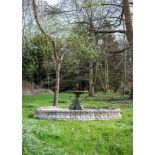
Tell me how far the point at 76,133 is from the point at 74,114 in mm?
193

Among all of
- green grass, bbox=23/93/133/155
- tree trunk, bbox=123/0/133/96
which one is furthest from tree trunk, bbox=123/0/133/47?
green grass, bbox=23/93/133/155

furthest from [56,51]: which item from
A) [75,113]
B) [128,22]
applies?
[128,22]

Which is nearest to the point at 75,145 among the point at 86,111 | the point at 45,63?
the point at 86,111

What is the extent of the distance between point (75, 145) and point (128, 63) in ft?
2.72

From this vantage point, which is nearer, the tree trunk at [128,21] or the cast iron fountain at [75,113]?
the tree trunk at [128,21]

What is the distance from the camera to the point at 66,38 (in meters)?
7.00

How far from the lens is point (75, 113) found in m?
6.98

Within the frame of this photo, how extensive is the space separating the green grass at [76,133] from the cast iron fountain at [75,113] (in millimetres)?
39

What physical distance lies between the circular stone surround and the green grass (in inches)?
1.6

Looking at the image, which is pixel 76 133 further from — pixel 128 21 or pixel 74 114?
pixel 128 21

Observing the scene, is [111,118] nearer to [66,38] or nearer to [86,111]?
[86,111]

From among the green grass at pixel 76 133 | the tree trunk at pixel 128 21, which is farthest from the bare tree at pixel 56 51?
the tree trunk at pixel 128 21

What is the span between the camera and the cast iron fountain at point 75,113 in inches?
274

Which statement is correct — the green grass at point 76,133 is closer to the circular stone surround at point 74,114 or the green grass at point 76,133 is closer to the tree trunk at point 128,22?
the circular stone surround at point 74,114
